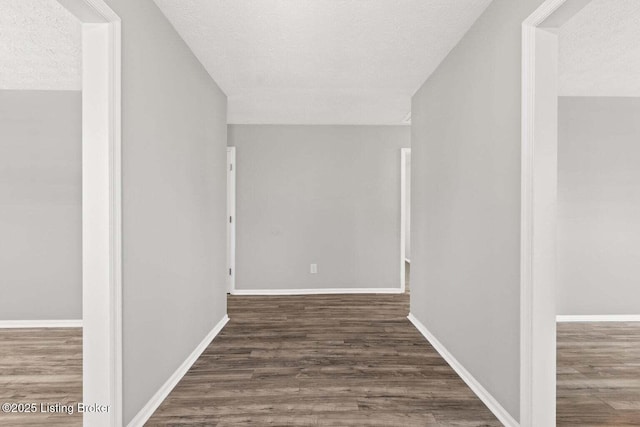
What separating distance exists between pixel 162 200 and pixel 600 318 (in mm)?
4696

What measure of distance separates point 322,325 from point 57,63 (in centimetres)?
357

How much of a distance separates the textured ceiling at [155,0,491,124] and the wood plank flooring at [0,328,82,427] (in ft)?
8.59

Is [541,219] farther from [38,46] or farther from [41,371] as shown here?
[38,46]


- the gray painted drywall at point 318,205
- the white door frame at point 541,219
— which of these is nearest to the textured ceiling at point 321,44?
the white door frame at point 541,219

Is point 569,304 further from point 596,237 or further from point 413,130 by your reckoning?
point 413,130

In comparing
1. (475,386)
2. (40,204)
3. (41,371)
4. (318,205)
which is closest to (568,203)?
(475,386)

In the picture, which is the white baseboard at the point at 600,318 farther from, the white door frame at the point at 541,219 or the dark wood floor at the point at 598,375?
the white door frame at the point at 541,219

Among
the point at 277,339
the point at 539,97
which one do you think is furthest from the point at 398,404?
the point at 539,97

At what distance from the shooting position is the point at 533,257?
1.75 m

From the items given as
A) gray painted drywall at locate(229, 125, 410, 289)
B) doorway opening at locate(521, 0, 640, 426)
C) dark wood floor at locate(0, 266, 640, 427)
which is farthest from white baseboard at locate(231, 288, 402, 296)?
doorway opening at locate(521, 0, 640, 426)

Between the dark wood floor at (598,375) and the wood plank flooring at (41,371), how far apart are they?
303cm

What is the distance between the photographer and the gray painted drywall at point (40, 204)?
365 centimetres

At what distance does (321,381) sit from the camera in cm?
245

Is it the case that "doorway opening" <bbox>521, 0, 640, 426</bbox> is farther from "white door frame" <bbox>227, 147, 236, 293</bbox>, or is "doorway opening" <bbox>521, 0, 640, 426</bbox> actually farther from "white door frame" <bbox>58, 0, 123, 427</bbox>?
"white door frame" <bbox>227, 147, 236, 293</bbox>
